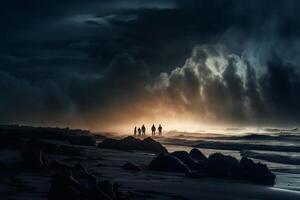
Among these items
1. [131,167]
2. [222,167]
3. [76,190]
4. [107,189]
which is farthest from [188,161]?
[76,190]

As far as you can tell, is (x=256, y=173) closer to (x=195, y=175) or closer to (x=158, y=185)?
(x=195, y=175)

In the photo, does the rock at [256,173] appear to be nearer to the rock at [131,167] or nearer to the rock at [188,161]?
the rock at [188,161]

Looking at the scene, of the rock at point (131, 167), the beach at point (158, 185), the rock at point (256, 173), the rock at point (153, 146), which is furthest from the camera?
the rock at point (153, 146)

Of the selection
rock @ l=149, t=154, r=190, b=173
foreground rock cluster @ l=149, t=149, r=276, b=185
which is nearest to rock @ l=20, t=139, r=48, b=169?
rock @ l=149, t=154, r=190, b=173

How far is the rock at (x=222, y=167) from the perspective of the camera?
32562 millimetres

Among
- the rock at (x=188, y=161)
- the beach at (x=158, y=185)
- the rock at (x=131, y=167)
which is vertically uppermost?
the rock at (x=188, y=161)

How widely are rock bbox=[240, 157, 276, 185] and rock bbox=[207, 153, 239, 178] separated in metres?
0.48

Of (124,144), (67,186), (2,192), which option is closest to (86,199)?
(67,186)

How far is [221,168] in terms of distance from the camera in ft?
108

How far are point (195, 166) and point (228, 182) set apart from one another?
551 centimetres

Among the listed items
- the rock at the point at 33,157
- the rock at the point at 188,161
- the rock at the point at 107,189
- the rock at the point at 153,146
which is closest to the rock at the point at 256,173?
the rock at the point at 188,161

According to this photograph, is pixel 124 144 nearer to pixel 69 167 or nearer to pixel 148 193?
pixel 69 167

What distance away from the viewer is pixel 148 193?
2322 centimetres

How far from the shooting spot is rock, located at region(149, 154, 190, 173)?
34.1 m
